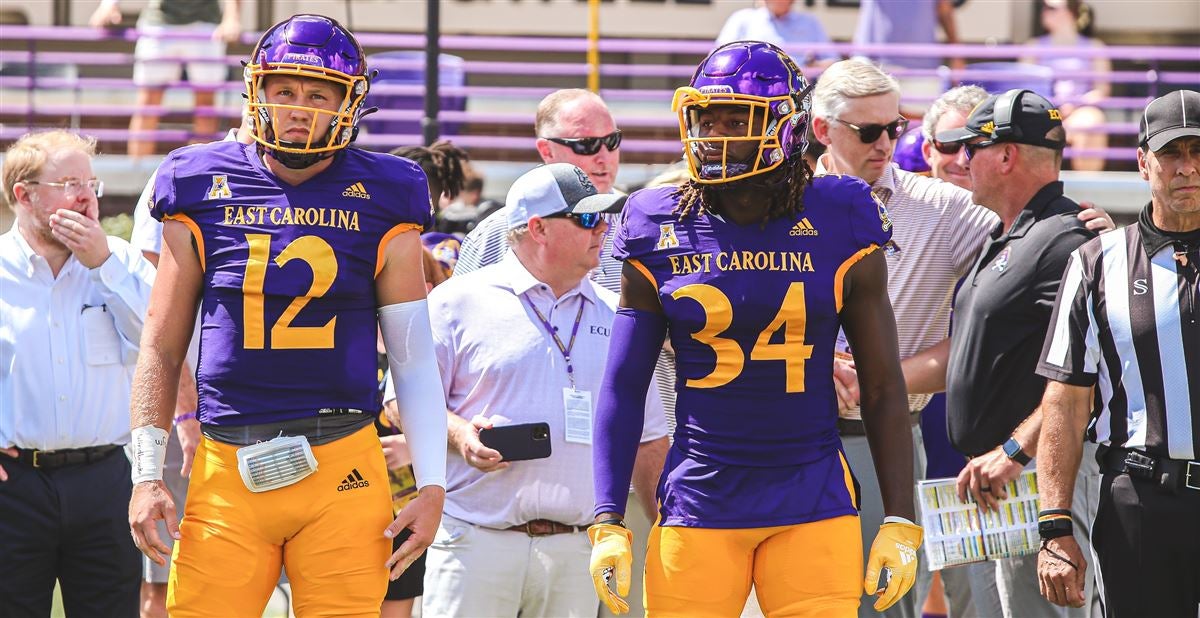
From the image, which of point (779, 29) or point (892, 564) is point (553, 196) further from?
point (779, 29)

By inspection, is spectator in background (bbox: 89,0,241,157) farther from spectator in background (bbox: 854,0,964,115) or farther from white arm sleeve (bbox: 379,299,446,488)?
white arm sleeve (bbox: 379,299,446,488)

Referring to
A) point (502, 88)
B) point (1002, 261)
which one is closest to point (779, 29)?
point (502, 88)

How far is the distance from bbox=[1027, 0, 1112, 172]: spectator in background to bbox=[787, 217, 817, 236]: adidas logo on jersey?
25.5ft

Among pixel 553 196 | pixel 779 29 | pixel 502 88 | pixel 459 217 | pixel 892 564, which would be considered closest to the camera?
pixel 892 564

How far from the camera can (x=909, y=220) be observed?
5.14 m

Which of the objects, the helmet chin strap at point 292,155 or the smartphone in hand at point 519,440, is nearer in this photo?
the helmet chin strap at point 292,155

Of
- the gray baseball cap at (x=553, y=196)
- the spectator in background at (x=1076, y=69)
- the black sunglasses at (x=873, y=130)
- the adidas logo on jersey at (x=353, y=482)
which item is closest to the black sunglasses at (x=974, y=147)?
the black sunglasses at (x=873, y=130)

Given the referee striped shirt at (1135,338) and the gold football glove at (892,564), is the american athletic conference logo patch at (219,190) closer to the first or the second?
the gold football glove at (892,564)

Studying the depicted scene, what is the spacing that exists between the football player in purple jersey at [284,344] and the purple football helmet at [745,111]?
2.43 ft

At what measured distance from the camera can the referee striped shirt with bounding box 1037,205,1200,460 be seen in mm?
4004

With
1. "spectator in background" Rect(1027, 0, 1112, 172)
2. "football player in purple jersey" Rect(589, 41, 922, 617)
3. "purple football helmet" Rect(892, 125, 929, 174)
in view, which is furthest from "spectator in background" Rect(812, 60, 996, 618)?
"spectator in background" Rect(1027, 0, 1112, 172)

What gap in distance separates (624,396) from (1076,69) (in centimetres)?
826

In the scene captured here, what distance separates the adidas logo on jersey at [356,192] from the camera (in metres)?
3.77

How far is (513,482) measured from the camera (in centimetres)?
464
